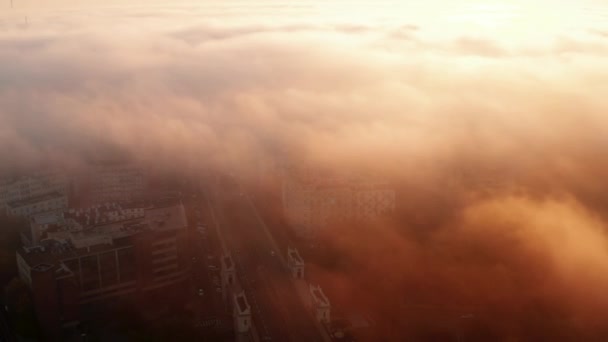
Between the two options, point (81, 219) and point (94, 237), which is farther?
point (81, 219)

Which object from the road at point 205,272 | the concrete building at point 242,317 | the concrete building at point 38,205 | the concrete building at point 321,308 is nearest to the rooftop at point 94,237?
the road at point 205,272

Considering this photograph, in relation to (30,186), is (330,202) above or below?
below

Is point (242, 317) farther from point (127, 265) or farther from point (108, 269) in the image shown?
point (108, 269)

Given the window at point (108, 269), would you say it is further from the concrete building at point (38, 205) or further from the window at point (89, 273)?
the concrete building at point (38, 205)

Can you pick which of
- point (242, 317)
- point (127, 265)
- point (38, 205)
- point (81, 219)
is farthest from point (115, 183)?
point (242, 317)

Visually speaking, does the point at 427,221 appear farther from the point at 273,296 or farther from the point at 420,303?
the point at 273,296

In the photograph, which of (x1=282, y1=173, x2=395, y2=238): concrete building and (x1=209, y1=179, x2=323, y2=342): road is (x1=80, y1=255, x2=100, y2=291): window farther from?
(x1=282, y1=173, x2=395, y2=238): concrete building

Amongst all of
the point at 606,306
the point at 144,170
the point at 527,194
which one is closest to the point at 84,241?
the point at 144,170

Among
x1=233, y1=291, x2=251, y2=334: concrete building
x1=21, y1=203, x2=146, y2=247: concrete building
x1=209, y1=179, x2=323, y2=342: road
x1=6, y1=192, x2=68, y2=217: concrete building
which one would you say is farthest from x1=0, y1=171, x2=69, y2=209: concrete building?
x1=233, y1=291, x2=251, y2=334: concrete building
